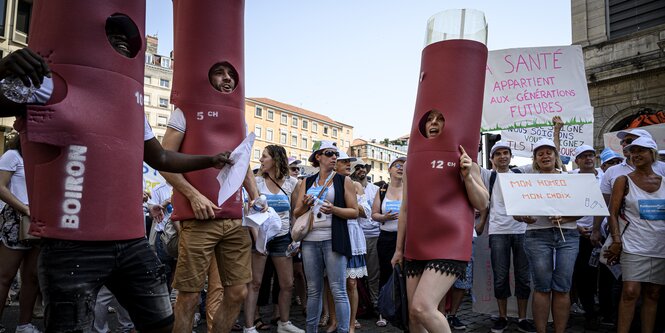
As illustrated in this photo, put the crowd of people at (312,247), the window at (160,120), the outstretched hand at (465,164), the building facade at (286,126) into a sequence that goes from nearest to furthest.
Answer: the crowd of people at (312,247), the outstretched hand at (465,164), the window at (160,120), the building facade at (286,126)

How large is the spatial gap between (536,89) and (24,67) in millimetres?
6800

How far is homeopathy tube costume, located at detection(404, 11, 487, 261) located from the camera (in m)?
3.51

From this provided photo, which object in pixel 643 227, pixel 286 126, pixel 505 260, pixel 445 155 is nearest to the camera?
pixel 445 155

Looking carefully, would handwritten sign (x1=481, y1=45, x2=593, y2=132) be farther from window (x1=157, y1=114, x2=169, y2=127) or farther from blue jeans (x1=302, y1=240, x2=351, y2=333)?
window (x1=157, y1=114, x2=169, y2=127)

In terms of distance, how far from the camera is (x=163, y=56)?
6700 cm

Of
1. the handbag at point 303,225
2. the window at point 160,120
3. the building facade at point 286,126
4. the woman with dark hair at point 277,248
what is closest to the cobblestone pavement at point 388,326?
the woman with dark hair at point 277,248

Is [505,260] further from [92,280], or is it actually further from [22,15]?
[22,15]

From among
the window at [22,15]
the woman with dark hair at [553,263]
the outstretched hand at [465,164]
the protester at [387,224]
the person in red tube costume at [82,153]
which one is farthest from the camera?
the window at [22,15]

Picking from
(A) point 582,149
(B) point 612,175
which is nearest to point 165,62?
(A) point 582,149

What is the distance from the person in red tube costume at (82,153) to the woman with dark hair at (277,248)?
3.28 meters

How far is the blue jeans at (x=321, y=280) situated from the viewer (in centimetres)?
489

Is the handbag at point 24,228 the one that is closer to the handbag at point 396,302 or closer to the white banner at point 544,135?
the handbag at point 396,302

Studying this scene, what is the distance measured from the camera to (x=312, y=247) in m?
5.13

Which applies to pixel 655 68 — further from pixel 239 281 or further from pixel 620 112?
Result: pixel 239 281
